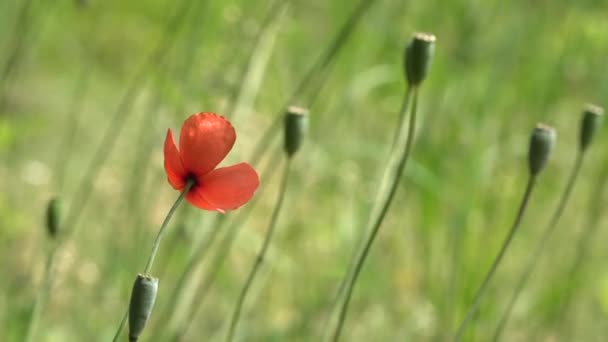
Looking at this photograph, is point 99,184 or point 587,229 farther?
point 99,184

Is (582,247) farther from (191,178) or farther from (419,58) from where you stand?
(191,178)

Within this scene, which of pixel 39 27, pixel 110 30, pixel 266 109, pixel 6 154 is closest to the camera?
pixel 39 27

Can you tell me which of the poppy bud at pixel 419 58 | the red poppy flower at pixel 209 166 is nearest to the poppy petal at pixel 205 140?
the red poppy flower at pixel 209 166

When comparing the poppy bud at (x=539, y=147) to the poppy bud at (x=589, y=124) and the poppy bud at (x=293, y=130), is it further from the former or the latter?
the poppy bud at (x=293, y=130)

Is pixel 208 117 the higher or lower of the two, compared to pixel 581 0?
lower

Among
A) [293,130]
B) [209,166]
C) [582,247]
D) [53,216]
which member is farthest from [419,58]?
[582,247]

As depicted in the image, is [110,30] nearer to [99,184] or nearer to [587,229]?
[99,184]

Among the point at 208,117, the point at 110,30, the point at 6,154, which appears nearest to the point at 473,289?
the point at 208,117

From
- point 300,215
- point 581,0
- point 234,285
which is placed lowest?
point 234,285
